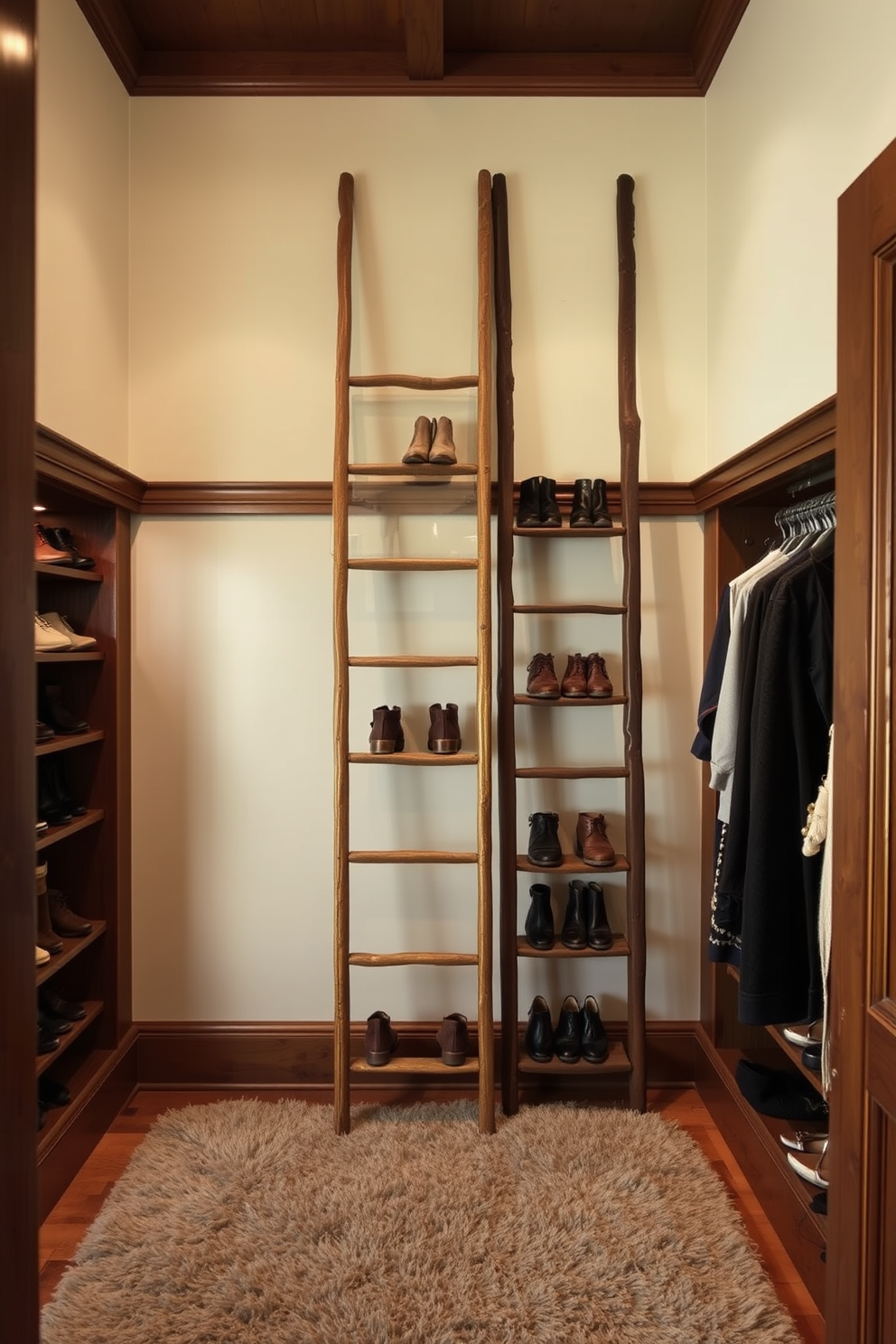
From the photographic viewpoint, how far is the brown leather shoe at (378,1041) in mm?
2420

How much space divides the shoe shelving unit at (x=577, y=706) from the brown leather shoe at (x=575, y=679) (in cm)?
4

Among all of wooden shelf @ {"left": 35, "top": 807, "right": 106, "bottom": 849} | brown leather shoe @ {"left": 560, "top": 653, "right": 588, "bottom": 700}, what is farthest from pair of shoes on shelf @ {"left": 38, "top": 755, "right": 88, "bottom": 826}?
brown leather shoe @ {"left": 560, "top": 653, "right": 588, "bottom": 700}

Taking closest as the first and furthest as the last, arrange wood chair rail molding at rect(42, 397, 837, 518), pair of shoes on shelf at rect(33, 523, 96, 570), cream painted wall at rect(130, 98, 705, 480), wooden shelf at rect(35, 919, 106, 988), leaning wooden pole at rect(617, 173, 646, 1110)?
1. wood chair rail molding at rect(42, 397, 837, 518)
2. wooden shelf at rect(35, 919, 106, 988)
3. pair of shoes on shelf at rect(33, 523, 96, 570)
4. leaning wooden pole at rect(617, 173, 646, 1110)
5. cream painted wall at rect(130, 98, 705, 480)

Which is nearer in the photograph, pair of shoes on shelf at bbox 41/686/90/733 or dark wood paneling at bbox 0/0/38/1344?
dark wood paneling at bbox 0/0/38/1344

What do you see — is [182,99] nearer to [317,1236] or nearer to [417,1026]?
[417,1026]

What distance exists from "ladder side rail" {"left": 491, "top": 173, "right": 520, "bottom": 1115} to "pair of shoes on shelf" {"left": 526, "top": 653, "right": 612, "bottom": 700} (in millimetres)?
87

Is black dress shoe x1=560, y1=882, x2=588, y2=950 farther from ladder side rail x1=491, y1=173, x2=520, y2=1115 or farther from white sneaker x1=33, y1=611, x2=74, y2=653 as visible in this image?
white sneaker x1=33, y1=611, x2=74, y2=653

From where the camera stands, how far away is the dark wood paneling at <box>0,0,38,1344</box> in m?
0.78

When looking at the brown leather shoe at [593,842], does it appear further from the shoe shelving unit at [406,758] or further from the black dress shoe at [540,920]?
the shoe shelving unit at [406,758]

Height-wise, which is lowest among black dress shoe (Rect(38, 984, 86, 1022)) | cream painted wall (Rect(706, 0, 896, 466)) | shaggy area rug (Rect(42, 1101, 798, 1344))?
shaggy area rug (Rect(42, 1101, 798, 1344))

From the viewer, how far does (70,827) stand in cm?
230

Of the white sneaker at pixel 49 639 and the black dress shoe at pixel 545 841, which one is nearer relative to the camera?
the white sneaker at pixel 49 639

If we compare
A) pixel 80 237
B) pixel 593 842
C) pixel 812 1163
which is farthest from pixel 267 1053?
pixel 80 237

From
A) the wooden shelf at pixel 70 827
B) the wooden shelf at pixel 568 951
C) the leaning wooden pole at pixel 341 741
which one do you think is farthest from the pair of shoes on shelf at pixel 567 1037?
the wooden shelf at pixel 70 827
